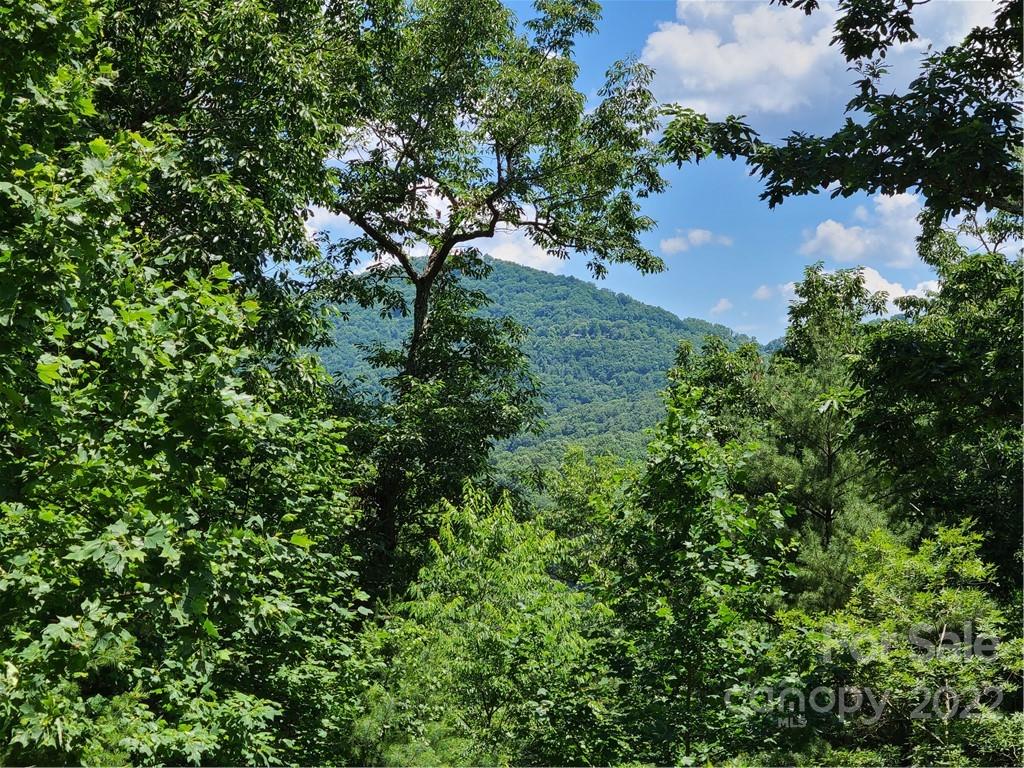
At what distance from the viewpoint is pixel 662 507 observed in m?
5.98

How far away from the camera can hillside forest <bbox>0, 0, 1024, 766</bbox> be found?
12.9 ft

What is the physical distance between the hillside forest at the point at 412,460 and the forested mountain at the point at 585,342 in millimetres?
52313

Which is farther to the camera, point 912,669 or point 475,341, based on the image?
point 475,341

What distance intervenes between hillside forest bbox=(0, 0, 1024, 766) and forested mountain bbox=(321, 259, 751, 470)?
2060 inches

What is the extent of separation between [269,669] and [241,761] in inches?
57.5

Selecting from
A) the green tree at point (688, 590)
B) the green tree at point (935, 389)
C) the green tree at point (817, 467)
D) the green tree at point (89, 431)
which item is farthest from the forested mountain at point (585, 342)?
the green tree at point (89, 431)

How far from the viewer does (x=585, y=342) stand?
121 meters

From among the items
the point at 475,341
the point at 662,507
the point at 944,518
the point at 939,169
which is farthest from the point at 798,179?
the point at 475,341

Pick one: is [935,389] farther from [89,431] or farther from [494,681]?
[89,431]

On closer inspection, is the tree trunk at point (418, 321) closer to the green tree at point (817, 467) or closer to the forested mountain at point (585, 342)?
the green tree at point (817, 467)

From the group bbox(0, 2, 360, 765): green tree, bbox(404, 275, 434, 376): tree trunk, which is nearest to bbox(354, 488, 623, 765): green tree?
bbox(0, 2, 360, 765): green tree

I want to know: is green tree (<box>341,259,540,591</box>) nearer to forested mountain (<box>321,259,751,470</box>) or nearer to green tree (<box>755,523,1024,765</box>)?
green tree (<box>755,523,1024,765</box>)

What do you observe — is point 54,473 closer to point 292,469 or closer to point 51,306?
point 51,306

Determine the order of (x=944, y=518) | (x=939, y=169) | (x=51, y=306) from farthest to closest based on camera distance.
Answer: (x=944, y=518), (x=939, y=169), (x=51, y=306)
